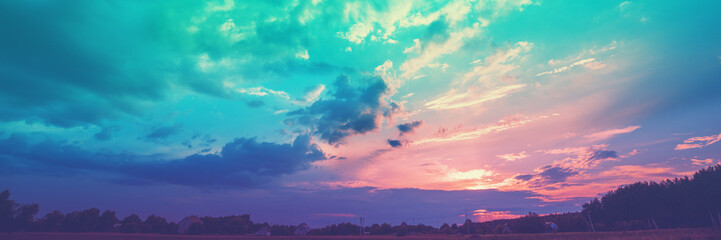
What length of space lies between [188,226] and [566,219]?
117330 mm

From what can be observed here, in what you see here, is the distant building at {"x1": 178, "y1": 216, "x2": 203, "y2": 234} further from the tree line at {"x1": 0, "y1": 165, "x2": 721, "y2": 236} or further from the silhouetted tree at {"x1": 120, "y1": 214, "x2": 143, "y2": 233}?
the silhouetted tree at {"x1": 120, "y1": 214, "x2": 143, "y2": 233}

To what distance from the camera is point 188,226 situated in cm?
9788

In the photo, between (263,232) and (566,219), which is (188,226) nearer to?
(263,232)

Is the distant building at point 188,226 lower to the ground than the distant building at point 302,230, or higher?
higher

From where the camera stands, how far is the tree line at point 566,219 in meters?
83.3

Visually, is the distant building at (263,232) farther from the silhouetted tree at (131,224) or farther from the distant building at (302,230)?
the silhouetted tree at (131,224)

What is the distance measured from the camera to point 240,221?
10412 cm

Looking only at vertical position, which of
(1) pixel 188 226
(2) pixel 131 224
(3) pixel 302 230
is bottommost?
(3) pixel 302 230

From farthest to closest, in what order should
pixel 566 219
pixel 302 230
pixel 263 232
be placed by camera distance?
1. pixel 302 230
2. pixel 263 232
3. pixel 566 219

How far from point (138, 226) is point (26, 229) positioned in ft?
98.2

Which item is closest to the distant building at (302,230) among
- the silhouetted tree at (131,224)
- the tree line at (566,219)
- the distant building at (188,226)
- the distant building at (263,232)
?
the tree line at (566,219)

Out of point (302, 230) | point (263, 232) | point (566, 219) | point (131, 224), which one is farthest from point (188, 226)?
point (566, 219)

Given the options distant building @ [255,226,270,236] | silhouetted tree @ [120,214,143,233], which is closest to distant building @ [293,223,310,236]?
distant building @ [255,226,270,236]

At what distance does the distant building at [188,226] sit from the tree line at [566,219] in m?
0.61
